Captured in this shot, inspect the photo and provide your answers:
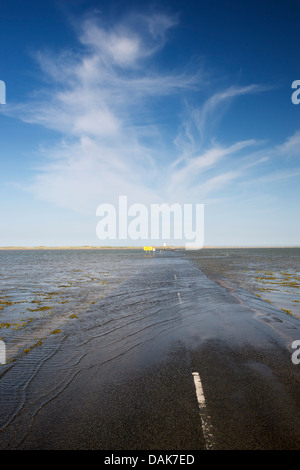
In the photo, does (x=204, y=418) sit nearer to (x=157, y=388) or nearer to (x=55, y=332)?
(x=157, y=388)

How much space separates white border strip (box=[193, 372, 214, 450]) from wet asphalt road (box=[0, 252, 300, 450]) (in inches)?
0.8

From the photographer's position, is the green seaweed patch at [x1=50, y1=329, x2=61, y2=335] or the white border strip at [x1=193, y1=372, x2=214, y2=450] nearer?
the white border strip at [x1=193, y1=372, x2=214, y2=450]

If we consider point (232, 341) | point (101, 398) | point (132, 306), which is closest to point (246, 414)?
point (101, 398)

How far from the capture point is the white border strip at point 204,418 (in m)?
4.74

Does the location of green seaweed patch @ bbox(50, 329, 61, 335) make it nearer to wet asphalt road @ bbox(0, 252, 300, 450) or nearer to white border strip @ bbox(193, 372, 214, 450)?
wet asphalt road @ bbox(0, 252, 300, 450)

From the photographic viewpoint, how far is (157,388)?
680cm

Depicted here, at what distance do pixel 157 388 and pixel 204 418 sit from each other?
1.64m

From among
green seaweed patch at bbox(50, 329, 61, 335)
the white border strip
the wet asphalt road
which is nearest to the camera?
the white border strip

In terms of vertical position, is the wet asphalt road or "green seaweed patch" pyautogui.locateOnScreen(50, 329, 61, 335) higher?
the wet asphalt road

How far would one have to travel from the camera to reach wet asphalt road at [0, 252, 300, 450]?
16.3 ft

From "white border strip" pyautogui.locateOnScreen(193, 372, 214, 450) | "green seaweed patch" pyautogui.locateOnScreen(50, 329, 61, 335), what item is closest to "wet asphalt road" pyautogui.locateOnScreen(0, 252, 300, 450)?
"white border strip" pyautogui.locateOnScreen(193, 372, 214, 450)

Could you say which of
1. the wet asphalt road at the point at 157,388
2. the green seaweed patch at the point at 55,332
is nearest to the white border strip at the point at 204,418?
the wet asphalt road at the point at 157,388

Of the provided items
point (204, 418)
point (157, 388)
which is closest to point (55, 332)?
point (157, 388)

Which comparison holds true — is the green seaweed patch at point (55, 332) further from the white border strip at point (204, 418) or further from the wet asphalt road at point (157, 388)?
the white border strip at point (204, 418)
